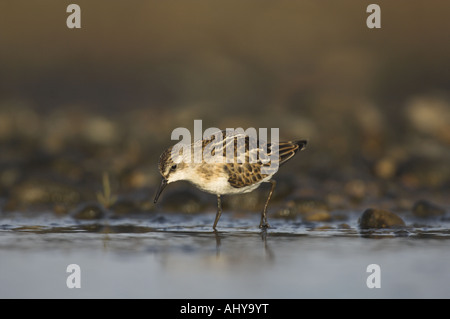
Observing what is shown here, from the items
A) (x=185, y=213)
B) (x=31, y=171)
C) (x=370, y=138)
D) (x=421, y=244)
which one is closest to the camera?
(x=421, y=244)

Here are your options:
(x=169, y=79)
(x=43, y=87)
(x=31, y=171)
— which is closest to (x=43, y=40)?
(x=43, y=87)

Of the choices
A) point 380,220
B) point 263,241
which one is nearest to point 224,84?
point 380,220

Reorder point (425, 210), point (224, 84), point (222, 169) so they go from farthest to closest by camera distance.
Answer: point (224, 84) < point (425, 210) < point (222, 169)

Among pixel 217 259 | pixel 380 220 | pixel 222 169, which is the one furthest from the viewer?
pixel 222 169

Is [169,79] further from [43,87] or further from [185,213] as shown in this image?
[185,213]

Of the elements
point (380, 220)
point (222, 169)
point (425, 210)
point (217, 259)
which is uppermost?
point (222, 169)

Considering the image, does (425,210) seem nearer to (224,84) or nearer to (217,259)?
(217,259)

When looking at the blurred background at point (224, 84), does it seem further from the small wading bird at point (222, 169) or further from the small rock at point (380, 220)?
the small rock at point (380, 220)

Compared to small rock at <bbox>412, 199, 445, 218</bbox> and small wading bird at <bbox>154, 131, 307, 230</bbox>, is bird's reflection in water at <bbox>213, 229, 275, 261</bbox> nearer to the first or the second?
small wading bird at <bbox>154, 131, 307, 230</bbox>
